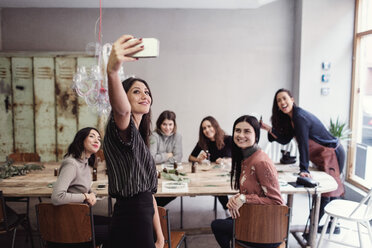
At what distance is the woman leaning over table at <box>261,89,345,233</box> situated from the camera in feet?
10.9

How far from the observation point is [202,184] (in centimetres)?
295

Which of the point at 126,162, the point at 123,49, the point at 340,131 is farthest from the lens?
the point at 340,131

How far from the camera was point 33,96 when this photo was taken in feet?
17.5

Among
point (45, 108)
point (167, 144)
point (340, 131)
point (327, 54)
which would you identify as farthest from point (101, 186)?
point (327, 54)

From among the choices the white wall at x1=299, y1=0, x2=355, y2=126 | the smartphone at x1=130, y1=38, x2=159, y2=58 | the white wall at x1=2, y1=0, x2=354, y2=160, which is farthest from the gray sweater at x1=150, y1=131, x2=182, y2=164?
the smartphone at x1=130, y1=38, x2=159, y2=58

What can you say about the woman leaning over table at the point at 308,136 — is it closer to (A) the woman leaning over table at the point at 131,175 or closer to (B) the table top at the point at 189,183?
(B) the table top at the point at 189,183

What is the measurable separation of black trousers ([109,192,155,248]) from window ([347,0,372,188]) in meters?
4.41

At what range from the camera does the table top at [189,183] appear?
2.70m

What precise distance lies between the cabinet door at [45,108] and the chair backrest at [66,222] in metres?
3.47

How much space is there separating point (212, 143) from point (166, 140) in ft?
1.97

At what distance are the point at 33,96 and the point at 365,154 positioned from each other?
213 inches

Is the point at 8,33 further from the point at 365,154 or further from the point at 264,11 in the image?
the point at 365,154

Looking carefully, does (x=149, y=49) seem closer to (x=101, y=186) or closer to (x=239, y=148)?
(x=239, y=148)

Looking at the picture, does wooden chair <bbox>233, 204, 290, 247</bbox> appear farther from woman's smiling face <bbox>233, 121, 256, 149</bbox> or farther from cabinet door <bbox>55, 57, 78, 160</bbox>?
cabinet door <bbox>55, 57, 78, 160</bbox>
